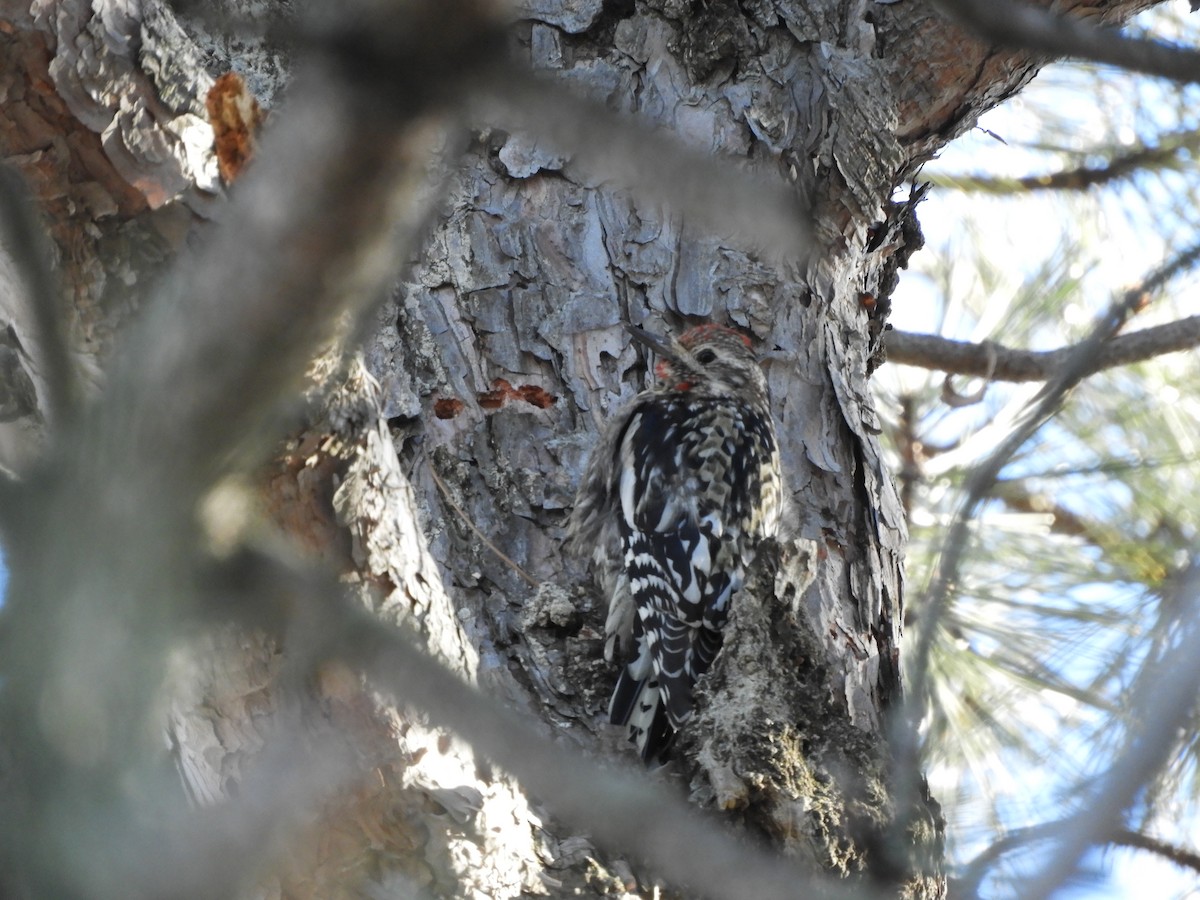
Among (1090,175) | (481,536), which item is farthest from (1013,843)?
(1090,175)

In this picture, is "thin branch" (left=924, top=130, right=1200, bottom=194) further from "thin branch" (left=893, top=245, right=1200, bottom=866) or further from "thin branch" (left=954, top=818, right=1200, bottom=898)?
"thin branch" (left=954, top=818, right=1200, bottom=898)

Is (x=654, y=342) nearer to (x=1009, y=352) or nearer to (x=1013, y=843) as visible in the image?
(x=1009, y=352)

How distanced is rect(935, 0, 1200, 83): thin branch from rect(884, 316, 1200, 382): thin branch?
2.95 metres

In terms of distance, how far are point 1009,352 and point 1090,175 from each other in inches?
32.4

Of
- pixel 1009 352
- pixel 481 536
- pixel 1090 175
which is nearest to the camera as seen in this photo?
pixel 481 536

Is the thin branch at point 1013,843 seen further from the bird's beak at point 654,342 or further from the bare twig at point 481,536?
the bird's beak at point 654,342

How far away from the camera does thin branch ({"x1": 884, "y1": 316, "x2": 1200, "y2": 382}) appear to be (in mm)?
3736

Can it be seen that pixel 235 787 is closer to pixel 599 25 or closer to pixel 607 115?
pixel 607 115

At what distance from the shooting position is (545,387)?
2834mm

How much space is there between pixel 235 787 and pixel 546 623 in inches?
36.8

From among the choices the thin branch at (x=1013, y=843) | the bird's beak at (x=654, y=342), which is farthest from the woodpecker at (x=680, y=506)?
the thin branch at (x=1013, y=843)

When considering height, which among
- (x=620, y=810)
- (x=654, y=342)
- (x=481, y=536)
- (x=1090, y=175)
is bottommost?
(x=620, y=810)

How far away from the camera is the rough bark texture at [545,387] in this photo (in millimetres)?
1512

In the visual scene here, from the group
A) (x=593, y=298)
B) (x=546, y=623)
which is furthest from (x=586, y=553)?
(x=593, y=298)
